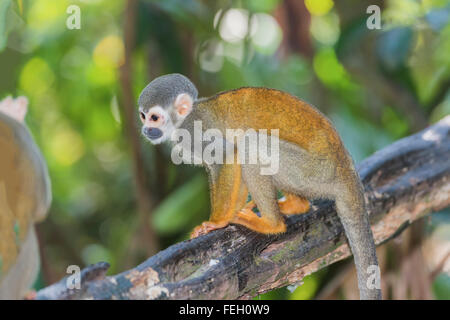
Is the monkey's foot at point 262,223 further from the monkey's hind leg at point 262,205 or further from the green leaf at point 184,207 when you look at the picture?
the green leaf at point 184,207

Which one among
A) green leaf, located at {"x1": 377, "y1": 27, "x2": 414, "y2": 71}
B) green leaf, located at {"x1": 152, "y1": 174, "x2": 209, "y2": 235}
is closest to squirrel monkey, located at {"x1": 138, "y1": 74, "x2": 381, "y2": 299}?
green leaf, located at {"x1": 152, "y1": 174, "x2": 209, "y2": 235}

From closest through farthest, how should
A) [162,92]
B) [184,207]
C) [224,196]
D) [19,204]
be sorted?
[19,204] → [162,92] → [224,196] → [184,207]

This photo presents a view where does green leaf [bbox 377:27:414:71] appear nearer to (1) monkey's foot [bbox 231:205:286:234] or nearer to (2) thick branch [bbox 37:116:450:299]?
(2) thick branch [bbox 37:116:450:299]

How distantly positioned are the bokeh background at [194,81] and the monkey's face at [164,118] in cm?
104

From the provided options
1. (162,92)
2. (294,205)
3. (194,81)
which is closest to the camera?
(162,92)

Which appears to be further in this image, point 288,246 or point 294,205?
point 294,205

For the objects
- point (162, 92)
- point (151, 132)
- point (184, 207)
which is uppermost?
point (184, 207)

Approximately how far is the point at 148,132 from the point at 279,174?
1.79 feet

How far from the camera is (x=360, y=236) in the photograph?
74.6 inches

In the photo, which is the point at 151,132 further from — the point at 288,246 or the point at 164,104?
the point at 288,246

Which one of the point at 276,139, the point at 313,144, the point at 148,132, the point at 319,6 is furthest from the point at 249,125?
the point at 319,6

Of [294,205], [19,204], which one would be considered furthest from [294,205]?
[19,204]

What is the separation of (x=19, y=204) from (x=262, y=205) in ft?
2.96

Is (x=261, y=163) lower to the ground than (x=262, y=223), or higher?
higher
